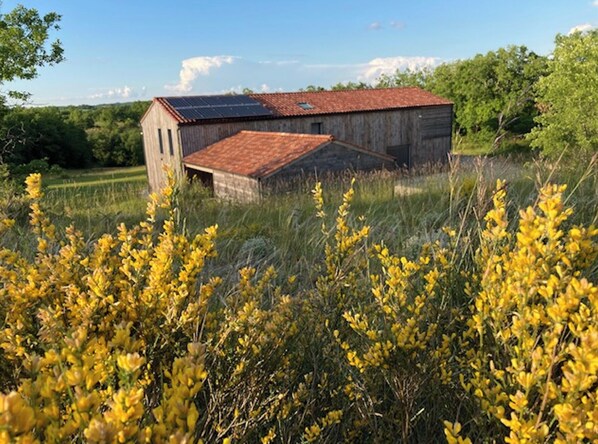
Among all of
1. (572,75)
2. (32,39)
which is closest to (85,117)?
(32,39)

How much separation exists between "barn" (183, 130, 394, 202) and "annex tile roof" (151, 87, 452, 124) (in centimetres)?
228

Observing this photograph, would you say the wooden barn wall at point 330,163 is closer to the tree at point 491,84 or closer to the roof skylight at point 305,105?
the roof skylight at point 305,105

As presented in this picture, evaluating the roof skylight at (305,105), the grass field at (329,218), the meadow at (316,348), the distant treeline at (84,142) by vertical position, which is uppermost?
the roof skylight at (305,105)

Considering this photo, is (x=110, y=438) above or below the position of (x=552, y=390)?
above

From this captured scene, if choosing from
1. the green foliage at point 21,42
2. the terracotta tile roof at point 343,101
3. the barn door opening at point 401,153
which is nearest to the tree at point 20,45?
the green foliage at point 21,42

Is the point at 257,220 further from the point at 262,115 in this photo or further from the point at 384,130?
the point at 384,130

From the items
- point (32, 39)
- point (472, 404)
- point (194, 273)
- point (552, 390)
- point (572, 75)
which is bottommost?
point (472, 404)

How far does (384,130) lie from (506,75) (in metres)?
22.3

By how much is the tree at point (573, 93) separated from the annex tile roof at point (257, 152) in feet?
29.6

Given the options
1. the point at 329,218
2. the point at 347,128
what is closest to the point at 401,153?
the point at 347,128

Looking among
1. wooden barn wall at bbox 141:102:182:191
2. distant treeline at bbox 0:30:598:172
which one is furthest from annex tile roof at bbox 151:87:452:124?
distant treeline at bbox 0:30:598:172

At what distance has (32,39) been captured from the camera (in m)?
16.9

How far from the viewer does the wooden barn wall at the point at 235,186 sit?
49.7ft

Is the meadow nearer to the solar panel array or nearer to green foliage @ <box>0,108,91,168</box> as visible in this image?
the solar panel array
